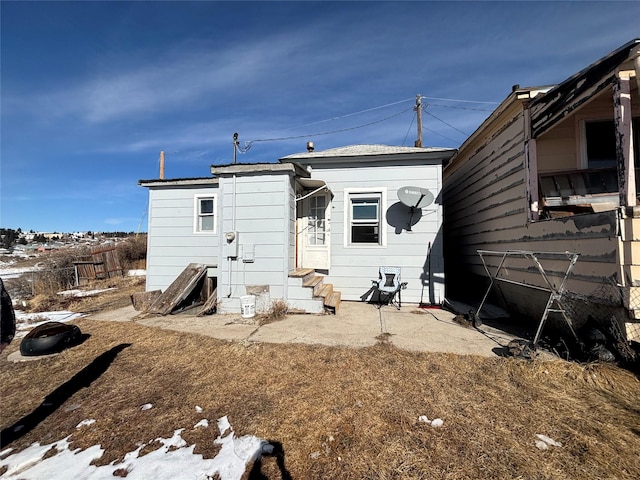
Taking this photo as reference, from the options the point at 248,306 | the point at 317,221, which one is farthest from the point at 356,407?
the point at 317,221

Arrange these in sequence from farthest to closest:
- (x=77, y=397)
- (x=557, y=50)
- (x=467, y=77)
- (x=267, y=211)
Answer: (x=467, y=77) < (x=557, y=50) < (x=267, y=211) < (x=77, y=397)

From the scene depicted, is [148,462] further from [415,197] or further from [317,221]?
[415,197]

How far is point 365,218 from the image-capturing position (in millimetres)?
7289

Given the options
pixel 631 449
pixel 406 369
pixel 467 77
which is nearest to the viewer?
pixel 631 449

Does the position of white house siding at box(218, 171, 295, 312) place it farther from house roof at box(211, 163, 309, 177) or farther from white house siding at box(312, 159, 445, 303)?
white house siding at box(312, 159, 445, 303)

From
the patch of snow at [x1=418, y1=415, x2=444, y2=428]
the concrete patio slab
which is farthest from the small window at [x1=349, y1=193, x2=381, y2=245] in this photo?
the patch of snow at [x1=418, y1=415, x2=444, y2=428]

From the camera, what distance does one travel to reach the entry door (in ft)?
23.7

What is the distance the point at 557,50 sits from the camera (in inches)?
288

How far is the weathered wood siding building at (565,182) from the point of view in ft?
10.7

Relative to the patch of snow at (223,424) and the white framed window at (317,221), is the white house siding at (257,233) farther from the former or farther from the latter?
the patch of snow at (223,424)

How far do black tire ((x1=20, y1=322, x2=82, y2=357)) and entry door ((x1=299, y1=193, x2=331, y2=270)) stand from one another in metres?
4.67

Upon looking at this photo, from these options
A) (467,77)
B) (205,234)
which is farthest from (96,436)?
(467,77)

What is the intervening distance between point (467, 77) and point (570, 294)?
9698 millimetres

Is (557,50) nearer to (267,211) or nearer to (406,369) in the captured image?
(267,211)
